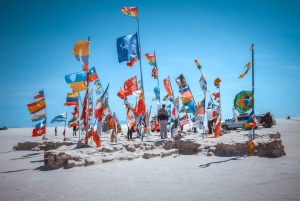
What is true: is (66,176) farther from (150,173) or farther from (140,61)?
(140,61)

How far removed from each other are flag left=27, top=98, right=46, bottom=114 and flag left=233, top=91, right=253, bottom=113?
14.7m

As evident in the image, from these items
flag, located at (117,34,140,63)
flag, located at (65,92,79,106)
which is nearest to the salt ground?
flag, located at (117,34,140,63)

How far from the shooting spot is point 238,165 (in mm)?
7473

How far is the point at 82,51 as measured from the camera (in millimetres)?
11609

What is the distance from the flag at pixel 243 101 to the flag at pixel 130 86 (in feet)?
20.5

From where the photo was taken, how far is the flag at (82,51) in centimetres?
1152

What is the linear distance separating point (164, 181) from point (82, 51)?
29.0 ft

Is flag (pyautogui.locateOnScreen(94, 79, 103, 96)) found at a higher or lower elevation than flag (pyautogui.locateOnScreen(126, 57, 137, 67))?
lower

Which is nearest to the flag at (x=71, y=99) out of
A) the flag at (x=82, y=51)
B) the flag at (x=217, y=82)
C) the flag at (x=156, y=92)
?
the flag at (x=82, y=51)

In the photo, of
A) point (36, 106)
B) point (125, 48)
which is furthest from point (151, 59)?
point (36, 106)

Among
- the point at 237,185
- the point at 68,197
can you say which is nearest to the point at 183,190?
the point at 237,185

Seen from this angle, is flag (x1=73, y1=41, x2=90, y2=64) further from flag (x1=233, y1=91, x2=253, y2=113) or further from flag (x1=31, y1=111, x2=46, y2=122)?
flag (x1=233, y1=91, x2=253, y2=113)

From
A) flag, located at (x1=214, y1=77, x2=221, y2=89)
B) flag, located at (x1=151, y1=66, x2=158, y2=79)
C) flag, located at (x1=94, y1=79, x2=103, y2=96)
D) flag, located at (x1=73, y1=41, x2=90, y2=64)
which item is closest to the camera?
flag, located at (x1=73, y1=41, x2=90, y2=64)

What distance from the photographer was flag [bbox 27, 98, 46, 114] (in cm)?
1614
